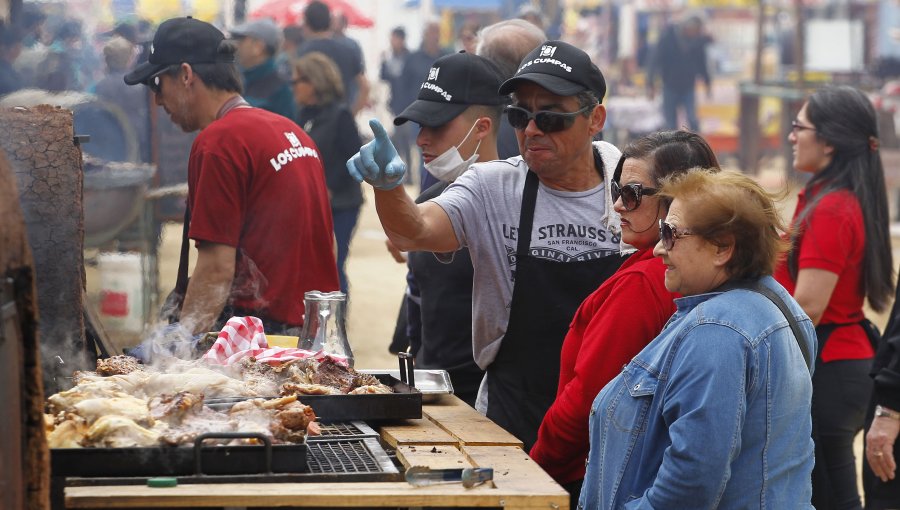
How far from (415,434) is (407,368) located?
1.24 ft

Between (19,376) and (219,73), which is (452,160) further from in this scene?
(19,376)

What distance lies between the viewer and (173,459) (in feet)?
7.73

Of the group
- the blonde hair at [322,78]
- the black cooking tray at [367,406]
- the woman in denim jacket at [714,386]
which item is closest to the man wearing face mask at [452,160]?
the black cooking tray at [367,406]

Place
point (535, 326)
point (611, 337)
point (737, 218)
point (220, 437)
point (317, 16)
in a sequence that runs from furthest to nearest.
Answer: point (317, 16), point (535, 326), point (611, 337), point (737, 218), point (220, 437)

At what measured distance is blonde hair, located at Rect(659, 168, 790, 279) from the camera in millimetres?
2555

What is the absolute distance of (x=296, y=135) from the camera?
15.1 feet

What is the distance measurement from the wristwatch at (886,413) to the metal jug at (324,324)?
1790 mm

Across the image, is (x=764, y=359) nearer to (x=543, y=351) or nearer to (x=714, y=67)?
(x=543, y=351)

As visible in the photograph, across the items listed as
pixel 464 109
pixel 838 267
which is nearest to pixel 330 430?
pixel 464 109

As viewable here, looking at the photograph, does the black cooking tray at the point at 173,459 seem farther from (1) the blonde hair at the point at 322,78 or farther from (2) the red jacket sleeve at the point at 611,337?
(1) the blonde hair at the point at 322,78

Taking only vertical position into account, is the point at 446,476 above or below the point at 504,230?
below

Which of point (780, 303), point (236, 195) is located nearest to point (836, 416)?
point (780, 303)

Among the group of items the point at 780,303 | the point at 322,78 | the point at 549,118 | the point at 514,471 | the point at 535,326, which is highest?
the point at 322,78

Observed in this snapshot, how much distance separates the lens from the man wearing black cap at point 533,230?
11.4ft
